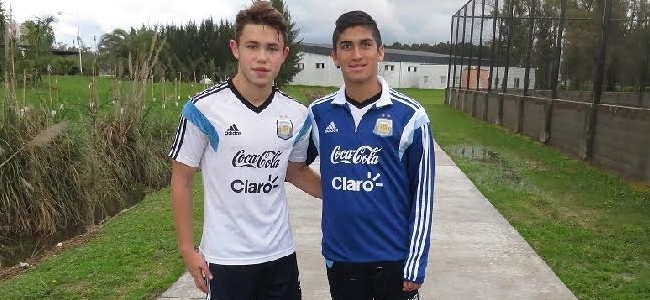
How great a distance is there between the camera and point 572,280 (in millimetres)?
4664

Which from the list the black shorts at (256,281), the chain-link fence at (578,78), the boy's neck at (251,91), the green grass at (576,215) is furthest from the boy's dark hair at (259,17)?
the chain-link fence at (578,78)

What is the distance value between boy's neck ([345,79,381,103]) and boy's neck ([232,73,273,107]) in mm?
316

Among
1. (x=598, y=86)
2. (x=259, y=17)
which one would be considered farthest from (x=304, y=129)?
(x=598, y=86)

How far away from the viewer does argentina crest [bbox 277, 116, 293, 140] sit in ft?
7.96

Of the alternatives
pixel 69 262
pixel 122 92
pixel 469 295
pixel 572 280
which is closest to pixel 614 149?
pixel 572 280

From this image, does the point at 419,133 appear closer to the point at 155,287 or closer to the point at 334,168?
the point at 334,168

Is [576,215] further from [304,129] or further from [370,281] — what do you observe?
[304,129]

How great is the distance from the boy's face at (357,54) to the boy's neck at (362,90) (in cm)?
2

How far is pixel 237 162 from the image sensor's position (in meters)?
2.37

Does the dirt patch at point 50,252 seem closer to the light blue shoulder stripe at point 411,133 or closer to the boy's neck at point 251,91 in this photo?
the boy's neck at point 251,91

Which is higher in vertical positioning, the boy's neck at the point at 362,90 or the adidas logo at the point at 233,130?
the boy's neck at the point at 362,90

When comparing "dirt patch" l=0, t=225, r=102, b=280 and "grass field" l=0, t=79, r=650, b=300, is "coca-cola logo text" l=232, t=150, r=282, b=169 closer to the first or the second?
"grass field" l=0, t=79, r=650, b=300

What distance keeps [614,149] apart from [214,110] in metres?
9.20

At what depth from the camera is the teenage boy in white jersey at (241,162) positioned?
2371 millimetres
